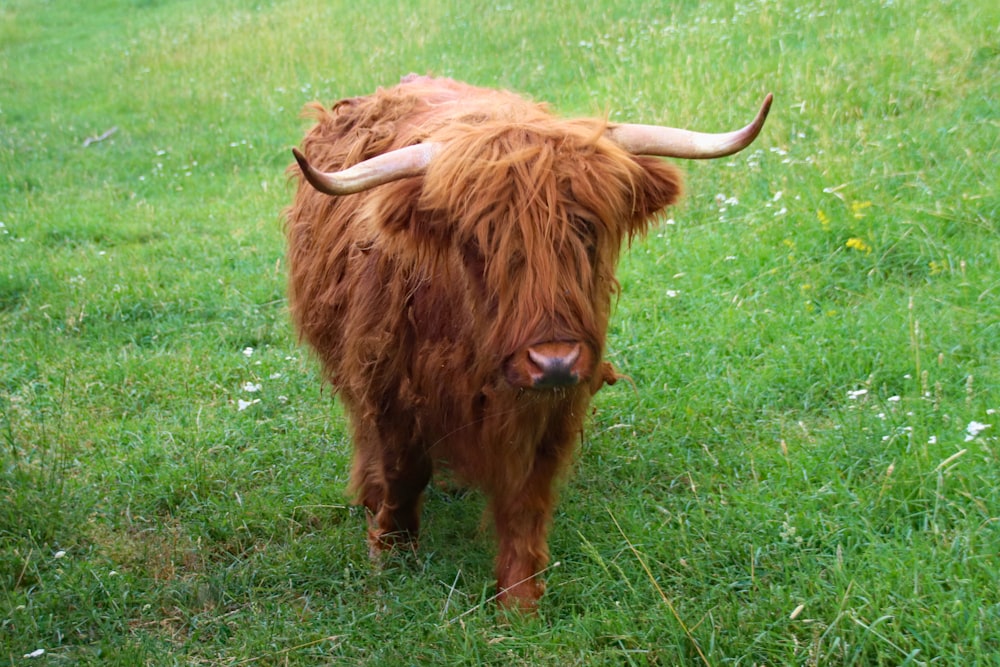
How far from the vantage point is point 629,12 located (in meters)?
10.8

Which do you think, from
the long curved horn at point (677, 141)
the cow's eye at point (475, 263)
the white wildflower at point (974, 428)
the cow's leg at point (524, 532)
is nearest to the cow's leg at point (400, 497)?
the cow's leg at point (524, 532)

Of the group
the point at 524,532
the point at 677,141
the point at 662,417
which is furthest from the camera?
the point at 662,417

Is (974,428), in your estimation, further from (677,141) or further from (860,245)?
(860,245)

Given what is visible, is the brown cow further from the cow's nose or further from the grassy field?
the grassy field

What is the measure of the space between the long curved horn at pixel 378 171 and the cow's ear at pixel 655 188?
2.16 feet

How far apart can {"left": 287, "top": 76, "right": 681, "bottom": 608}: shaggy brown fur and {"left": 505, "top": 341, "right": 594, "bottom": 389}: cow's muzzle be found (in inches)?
0.4

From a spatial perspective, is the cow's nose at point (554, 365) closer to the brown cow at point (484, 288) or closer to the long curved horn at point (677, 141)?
the brown cow at point (484, 288)

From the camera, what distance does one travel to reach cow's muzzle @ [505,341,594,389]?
104 inches

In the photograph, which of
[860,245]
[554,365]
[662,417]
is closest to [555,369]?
[554,365]

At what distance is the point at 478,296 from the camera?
296 centimetres

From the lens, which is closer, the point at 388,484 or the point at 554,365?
→ the point at 554,365

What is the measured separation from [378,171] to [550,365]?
782 mm

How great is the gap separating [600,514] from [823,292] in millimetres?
1840

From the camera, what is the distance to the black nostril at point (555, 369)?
2.64m
